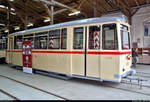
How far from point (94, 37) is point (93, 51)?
1.95ft

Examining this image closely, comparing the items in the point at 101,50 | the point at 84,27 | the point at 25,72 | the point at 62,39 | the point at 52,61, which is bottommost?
the point at 25,72

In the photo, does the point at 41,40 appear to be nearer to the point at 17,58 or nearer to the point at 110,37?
the point at 17,58

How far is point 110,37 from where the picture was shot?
501 cm

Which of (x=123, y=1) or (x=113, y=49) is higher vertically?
(x=123, y=1)

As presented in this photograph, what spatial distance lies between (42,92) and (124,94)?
2.85 m

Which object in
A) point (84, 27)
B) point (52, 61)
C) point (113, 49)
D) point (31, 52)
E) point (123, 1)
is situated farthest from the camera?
point (123, 1)

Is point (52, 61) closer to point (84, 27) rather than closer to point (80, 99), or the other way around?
point (84, 27)

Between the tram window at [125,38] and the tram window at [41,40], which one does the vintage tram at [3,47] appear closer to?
the tram window at [41,40]

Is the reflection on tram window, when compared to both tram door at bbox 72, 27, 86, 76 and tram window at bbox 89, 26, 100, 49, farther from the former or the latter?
tram window at bbox 89, 26, 100, 49

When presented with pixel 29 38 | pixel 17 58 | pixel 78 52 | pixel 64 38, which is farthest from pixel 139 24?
pixel 17 58

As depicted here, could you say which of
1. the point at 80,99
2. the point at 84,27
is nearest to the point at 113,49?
the point at 84,27

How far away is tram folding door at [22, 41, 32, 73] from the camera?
8.04 meters

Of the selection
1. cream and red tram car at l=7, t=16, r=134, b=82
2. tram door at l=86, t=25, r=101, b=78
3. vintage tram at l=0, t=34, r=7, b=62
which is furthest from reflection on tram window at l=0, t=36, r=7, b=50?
tram door at l=86, t=25, r=101, b=78

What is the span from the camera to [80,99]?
389 centimetres
